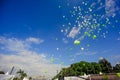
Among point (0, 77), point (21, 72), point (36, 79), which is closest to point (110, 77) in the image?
point (0, 77)

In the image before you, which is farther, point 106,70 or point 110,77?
point 106,70

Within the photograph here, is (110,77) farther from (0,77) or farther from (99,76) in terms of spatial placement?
(0,77)

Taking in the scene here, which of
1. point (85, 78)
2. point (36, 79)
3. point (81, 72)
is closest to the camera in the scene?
point (85, 78)

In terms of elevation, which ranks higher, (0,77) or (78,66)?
(78,66)

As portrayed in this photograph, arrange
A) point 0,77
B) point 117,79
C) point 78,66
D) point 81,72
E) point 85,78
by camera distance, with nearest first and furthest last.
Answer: point 0,77 < point 117,79 < point 85,78 < point 81,72 < point 78,66

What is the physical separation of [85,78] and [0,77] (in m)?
23.1

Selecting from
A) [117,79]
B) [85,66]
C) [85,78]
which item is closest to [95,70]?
[85,66]

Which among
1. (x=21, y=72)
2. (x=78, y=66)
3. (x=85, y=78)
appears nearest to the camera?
(x=85, y=78)

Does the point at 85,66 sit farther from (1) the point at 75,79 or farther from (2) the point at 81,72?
(1) the point at 75,79

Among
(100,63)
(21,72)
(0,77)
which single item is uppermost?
(100,63)

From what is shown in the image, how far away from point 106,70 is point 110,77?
50.6 meters

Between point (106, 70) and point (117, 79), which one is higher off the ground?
point (106, 70)

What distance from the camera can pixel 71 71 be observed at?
74750mm

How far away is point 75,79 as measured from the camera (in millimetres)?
31016
